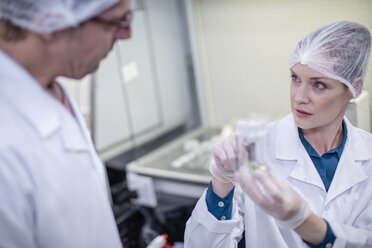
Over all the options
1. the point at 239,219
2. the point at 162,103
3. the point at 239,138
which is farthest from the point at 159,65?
the point at 239,138

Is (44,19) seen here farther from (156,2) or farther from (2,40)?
(156,2)

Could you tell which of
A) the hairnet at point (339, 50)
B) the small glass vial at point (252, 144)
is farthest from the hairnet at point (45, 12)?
the hairnet at point (339, 50)

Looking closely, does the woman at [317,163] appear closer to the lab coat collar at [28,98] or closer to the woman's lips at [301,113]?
the woman's lips at [301,113]

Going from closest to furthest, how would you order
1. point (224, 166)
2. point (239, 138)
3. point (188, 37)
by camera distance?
point (239, 138) → point (224, 166) → point (188, 37)

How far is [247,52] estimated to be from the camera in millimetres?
2086

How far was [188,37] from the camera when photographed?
239 cm

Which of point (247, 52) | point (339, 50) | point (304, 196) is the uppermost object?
point (339, 50)

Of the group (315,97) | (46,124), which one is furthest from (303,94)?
(46,124)

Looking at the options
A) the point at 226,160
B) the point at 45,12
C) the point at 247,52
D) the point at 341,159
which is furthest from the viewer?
the point at 247,52

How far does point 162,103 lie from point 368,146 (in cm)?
152

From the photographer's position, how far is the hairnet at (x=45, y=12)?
0.62 m

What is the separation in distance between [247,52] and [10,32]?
159 cm

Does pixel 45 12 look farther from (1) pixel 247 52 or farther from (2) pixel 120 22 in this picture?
(1) pixel 247 52

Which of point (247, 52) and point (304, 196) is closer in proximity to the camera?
point (304, 196)
